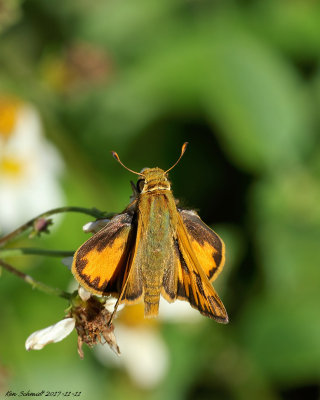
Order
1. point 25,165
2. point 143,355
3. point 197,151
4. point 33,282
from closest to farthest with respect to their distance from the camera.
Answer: point 33,282
point 143,355
point 25,165
point 197,151

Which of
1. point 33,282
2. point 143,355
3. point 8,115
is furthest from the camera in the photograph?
point 8,115

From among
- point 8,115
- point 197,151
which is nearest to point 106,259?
point 8,115

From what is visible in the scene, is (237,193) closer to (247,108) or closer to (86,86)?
(247,108)

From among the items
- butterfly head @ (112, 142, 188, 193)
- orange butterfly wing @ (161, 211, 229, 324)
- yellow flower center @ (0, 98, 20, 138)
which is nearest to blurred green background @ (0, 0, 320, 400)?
yellow flower center @ (0, 98, 20, 138)

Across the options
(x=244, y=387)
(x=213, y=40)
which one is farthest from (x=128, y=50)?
(x=244, y=387)

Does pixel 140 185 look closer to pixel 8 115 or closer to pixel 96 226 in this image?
pixel 96 226

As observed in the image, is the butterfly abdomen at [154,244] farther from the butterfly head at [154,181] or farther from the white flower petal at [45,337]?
the white flower petal at [45,337]
